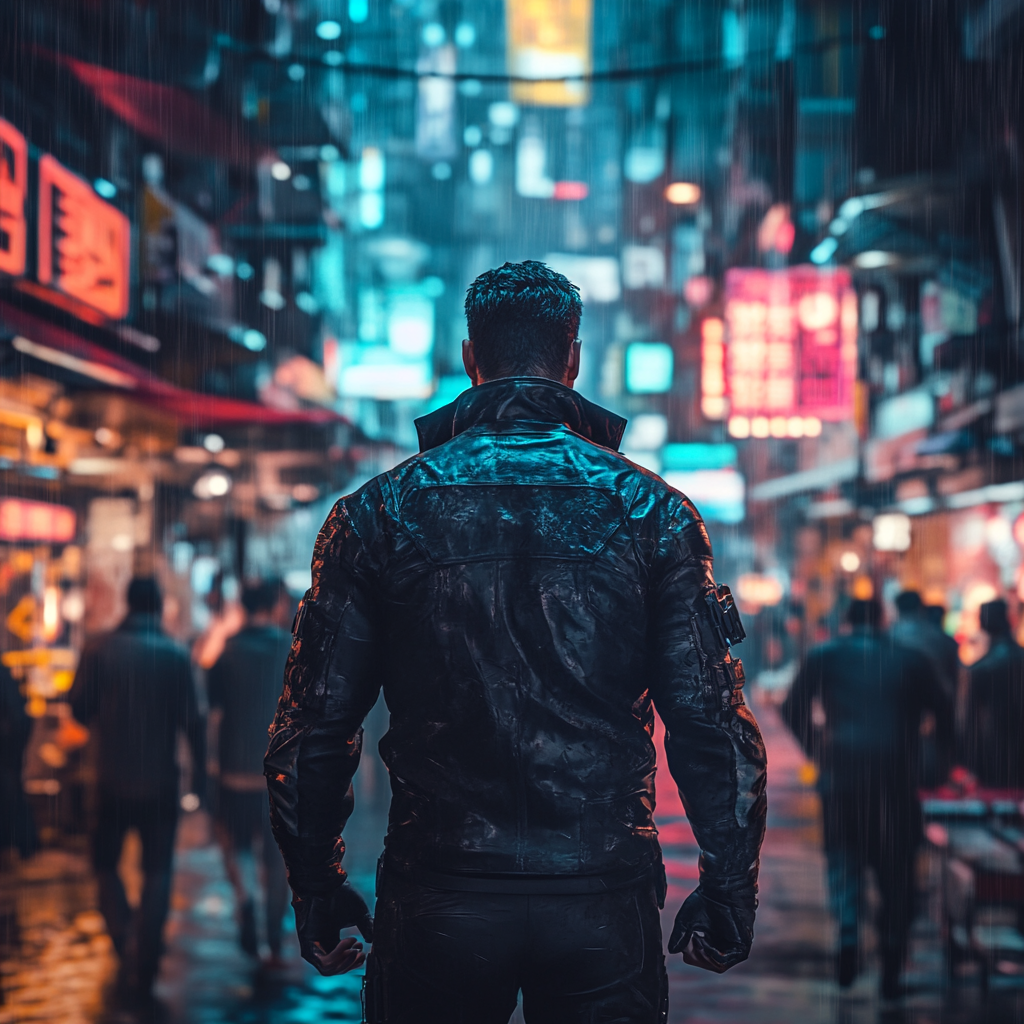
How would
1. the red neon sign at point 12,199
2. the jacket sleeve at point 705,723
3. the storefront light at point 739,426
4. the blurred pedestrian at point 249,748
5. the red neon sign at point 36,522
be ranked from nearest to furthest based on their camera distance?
the jacket sleeve at point 705,723 → the blurred pedestrian at point 249,748 → the red neon sign at point 12,199 → the red neon sign at point 36,522 → the storefront light at point 739,426

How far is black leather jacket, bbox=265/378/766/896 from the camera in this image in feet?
8.04

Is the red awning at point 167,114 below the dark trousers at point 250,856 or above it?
above

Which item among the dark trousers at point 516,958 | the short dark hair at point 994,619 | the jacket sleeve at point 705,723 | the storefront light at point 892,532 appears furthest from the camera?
the storefront light at point 892,532

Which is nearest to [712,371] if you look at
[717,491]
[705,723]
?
[717,491]

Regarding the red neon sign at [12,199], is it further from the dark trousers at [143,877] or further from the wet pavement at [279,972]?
the wet pavement at [279,972]

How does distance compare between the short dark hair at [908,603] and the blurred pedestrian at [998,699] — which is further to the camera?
the short dark hair at [908,603]

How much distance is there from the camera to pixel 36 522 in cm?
1162

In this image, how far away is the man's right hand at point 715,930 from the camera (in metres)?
2.54

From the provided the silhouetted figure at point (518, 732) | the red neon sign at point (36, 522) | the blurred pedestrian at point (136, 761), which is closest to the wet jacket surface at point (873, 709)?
the blurred pedestrian at point (136, 761)

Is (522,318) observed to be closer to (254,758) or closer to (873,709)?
(873,709)

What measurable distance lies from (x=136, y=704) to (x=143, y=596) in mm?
633

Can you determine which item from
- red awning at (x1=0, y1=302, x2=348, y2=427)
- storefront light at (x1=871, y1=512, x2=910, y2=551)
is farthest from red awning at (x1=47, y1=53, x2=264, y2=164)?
storefront light at (x1=871, y1=512, x2=910, y2=551)

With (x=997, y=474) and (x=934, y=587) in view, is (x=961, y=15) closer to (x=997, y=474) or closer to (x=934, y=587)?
(x=997, y=474)

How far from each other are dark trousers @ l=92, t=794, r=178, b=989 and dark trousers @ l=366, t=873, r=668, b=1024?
178 inches
